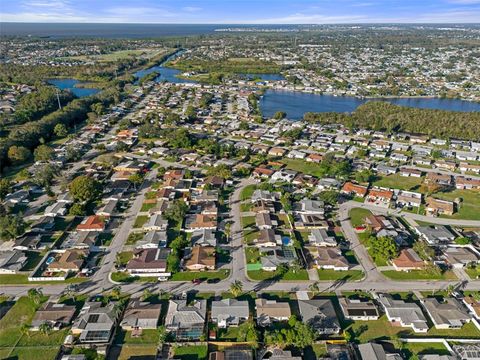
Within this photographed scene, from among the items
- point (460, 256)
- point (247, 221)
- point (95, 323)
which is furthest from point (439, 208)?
point (95, 323)

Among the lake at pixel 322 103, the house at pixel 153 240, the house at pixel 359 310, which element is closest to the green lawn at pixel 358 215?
the house at pixel 359 310

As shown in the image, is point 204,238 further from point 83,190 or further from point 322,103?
point 322,103

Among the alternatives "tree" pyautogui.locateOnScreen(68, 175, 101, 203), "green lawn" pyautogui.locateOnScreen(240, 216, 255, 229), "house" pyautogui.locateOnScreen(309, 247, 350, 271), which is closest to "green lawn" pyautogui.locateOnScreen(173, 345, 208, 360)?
"house" pyautogui.locateOnScreen(309, 247, 350, 271)

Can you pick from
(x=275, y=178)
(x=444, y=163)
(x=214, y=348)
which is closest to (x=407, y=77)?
(x=444, y=163)

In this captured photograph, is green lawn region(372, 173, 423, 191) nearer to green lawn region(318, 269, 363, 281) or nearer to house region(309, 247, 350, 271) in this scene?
house region(309, 247, 350, 271)

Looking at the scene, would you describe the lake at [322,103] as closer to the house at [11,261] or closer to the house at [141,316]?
the house at [11,261]

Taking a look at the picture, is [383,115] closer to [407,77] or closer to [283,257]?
[283,257]
